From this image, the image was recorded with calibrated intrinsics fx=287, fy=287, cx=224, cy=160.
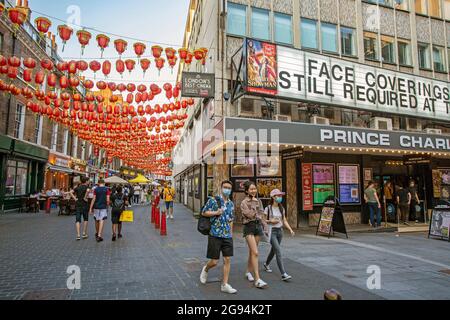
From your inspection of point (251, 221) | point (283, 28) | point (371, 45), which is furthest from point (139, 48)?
point (371, 45)

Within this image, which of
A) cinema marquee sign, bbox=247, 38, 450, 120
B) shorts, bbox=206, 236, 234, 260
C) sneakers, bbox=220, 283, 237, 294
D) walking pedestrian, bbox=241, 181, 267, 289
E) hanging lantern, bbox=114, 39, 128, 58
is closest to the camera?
sneakers, bbox=220, 283, 237, 294

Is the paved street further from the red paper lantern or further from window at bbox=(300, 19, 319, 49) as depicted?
window at bbox=(300, 19, 319, 49)

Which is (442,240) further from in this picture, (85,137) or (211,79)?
(85,137)

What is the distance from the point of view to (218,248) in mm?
4836

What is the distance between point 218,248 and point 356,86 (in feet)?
36.0

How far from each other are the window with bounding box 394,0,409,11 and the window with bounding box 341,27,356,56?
3895 millimetres

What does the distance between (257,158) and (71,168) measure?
22.3 meters

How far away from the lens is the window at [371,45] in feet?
50.3

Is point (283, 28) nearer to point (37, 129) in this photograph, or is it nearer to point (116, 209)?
point (116, 209)

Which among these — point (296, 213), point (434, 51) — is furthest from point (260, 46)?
point (434, 51)

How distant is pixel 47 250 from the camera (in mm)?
7668

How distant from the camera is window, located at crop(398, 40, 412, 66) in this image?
16219mm

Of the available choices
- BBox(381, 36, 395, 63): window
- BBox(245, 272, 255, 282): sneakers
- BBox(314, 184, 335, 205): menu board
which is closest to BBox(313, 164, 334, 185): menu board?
BBox(314, 184, 335, 205): menu board

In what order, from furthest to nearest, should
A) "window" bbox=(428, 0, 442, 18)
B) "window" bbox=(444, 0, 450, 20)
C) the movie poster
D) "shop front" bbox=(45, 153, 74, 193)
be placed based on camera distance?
"shop front" bbox=(45, 153, 74, 193) < "window" bbox=(444, 0, 450, 20) < "window" bbox=(428, 0, 442, 18) < the movie poster
